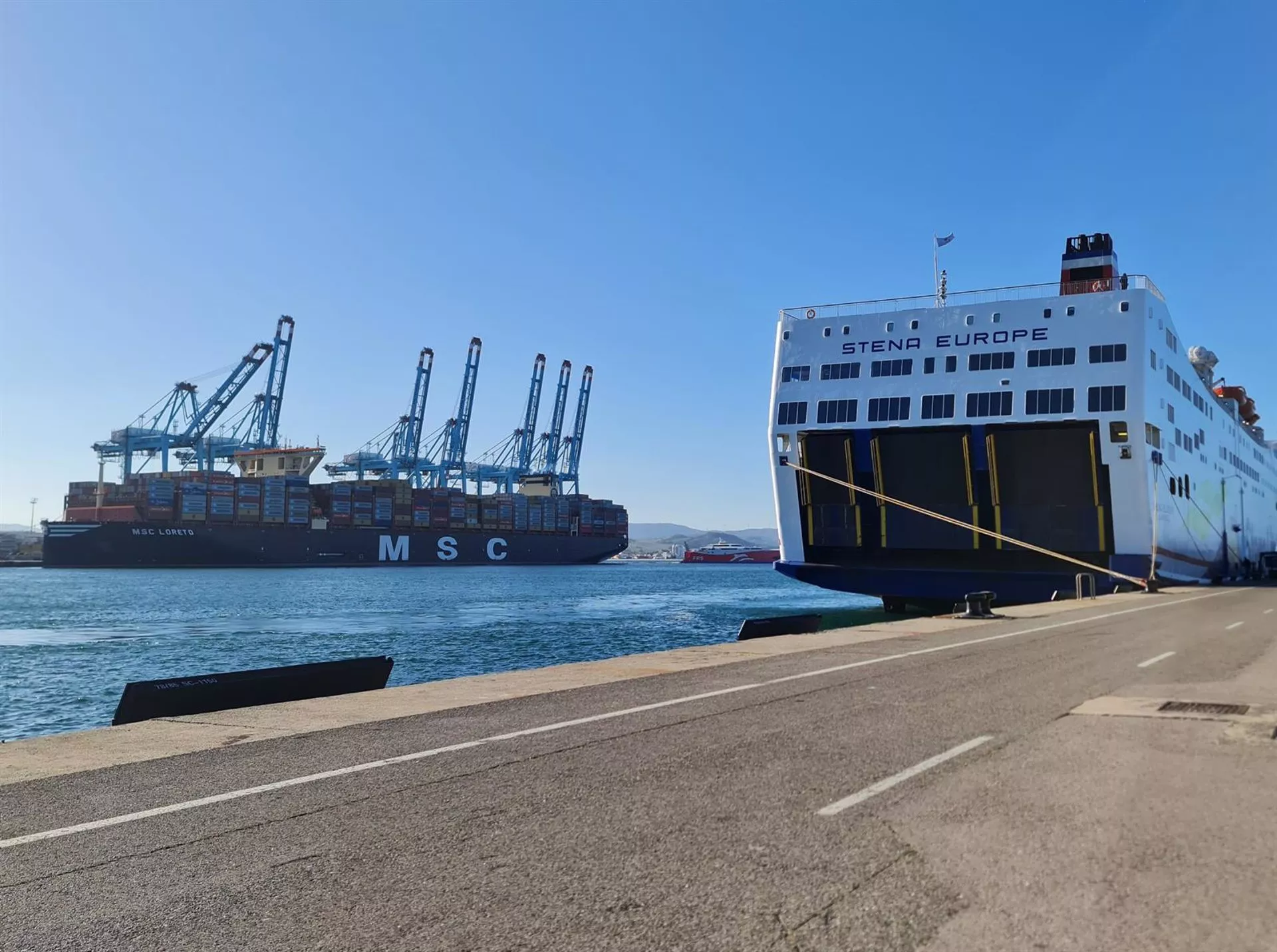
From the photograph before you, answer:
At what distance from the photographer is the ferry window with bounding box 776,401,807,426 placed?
1273 inches

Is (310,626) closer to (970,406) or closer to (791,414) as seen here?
(791,414)

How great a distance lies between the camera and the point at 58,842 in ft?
17.4

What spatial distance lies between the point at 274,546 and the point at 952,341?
296ft

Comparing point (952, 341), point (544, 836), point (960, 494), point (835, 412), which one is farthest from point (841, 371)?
point (544, 836)

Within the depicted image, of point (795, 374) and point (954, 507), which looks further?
point (795, 374)

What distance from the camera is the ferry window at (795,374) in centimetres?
3288

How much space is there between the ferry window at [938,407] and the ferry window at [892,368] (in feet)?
4.05

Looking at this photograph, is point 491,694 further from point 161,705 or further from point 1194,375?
point 1194,375

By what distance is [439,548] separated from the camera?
118125 millimetres

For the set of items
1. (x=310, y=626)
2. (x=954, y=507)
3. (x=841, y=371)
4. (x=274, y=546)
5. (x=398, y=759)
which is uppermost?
(x=841, y=371)

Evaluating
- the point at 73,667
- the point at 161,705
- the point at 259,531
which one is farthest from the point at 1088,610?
the point at 259,531

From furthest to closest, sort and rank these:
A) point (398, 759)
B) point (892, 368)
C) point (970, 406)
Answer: point (892, 368)
point (970, 406)
point (398, 759)

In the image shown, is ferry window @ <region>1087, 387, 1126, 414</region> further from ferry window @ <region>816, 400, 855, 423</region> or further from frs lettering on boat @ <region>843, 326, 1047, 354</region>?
ferry window @ <region>816, 400, 855, 423</region>

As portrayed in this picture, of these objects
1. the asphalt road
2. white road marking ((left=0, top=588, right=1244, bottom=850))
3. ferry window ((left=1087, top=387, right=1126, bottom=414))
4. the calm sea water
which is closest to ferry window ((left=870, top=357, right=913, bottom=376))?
ferry window ((left=1087, top=387, right=1126, bottom=414))
